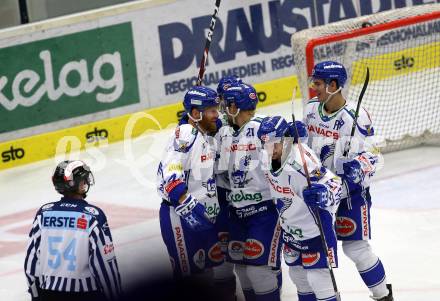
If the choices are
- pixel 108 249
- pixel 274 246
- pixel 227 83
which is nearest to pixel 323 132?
pixel 227 83

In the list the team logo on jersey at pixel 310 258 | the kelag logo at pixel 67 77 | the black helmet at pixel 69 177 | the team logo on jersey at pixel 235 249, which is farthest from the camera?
the kelag logo at pixel 67 77

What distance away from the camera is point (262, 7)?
12766 mm

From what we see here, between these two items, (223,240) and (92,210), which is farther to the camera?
(223,240)

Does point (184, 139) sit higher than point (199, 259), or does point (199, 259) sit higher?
point (184, 139)

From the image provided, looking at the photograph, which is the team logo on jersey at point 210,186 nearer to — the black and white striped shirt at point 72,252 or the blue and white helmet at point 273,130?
the blue and white helmet at point 273,130

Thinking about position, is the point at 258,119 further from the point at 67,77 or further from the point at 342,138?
the point at 67,77

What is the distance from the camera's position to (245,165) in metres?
6.39

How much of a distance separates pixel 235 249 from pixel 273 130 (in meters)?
1.11

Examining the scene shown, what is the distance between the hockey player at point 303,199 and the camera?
18.8 feet

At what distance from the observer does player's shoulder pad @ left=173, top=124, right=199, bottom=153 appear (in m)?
6.21

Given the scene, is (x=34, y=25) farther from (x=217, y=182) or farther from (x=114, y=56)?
(x=217, y=182)

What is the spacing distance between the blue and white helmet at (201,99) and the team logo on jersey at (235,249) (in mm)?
877

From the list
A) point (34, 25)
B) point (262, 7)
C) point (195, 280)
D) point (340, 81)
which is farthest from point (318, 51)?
point (195, 280)

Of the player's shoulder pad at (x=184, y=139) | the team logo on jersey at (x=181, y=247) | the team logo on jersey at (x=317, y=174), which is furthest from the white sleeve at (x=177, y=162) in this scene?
the team logo on jersey at (x=317, y=174)
